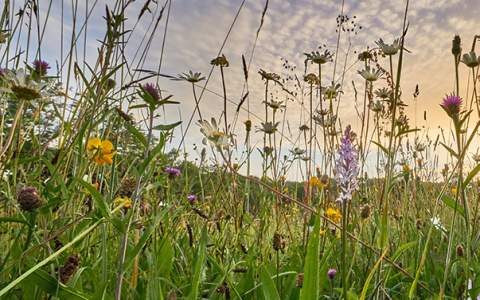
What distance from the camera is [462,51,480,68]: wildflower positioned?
1080 mm

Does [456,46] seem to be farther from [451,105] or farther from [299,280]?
[299,280]

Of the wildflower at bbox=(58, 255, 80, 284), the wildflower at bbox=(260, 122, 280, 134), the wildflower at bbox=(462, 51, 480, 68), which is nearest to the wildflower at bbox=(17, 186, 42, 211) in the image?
the wildflower at bbox=(58, 255, 80, 284)

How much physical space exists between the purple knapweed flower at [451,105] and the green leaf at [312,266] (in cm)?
34

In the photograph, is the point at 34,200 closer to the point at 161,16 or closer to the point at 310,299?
the point at 310,299

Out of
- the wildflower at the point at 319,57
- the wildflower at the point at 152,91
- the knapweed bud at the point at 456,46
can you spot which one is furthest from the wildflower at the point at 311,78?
the wildflower at the point at 152,91

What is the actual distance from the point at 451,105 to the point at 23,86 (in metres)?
0.67

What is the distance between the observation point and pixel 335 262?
1219 millimetres

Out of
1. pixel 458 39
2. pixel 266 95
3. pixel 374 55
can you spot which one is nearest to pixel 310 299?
pixel 458 39

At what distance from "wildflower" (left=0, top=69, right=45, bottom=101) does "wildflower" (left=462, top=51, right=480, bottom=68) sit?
96 centimetres

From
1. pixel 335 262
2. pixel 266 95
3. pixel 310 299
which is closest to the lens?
pixel 310 299

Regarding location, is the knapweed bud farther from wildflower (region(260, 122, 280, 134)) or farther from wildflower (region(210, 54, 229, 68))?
wildflower (region(260, 122, 280, 134))

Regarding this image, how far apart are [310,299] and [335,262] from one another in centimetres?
76

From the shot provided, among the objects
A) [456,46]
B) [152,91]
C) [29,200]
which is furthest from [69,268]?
[456,46]

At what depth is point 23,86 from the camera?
0.71 metres
